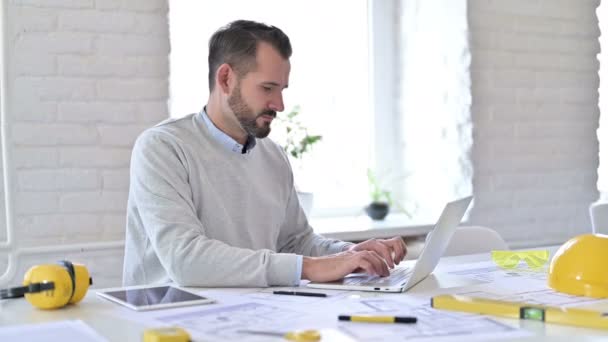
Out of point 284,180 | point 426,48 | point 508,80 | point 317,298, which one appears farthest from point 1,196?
point 508,80

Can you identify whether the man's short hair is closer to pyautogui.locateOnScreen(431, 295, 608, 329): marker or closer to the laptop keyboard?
the laptop keyboard

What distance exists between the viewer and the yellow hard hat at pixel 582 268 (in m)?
1.53

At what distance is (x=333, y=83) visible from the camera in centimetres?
330

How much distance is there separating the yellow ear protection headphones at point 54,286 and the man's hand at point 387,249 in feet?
2.17

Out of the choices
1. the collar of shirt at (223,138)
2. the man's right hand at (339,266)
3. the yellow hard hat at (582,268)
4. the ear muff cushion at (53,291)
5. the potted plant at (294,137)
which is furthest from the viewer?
the potted plant at (294,137)

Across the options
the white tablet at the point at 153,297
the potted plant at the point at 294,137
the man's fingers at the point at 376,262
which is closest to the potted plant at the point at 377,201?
the potted plant at the point at 294,137

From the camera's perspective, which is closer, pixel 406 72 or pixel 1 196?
pixel 1 196

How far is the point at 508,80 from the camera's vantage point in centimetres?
322

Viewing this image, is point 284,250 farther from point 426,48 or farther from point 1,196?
point 426,48

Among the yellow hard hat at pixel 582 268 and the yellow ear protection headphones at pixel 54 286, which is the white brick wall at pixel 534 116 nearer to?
the yellow hard hat at pixel 582 268

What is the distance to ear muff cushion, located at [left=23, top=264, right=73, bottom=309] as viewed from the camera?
4.57ft

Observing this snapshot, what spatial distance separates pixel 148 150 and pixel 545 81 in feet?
6.54

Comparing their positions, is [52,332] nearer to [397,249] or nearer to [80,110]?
[397,249]

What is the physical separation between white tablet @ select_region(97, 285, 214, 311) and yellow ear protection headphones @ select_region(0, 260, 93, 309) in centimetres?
8
